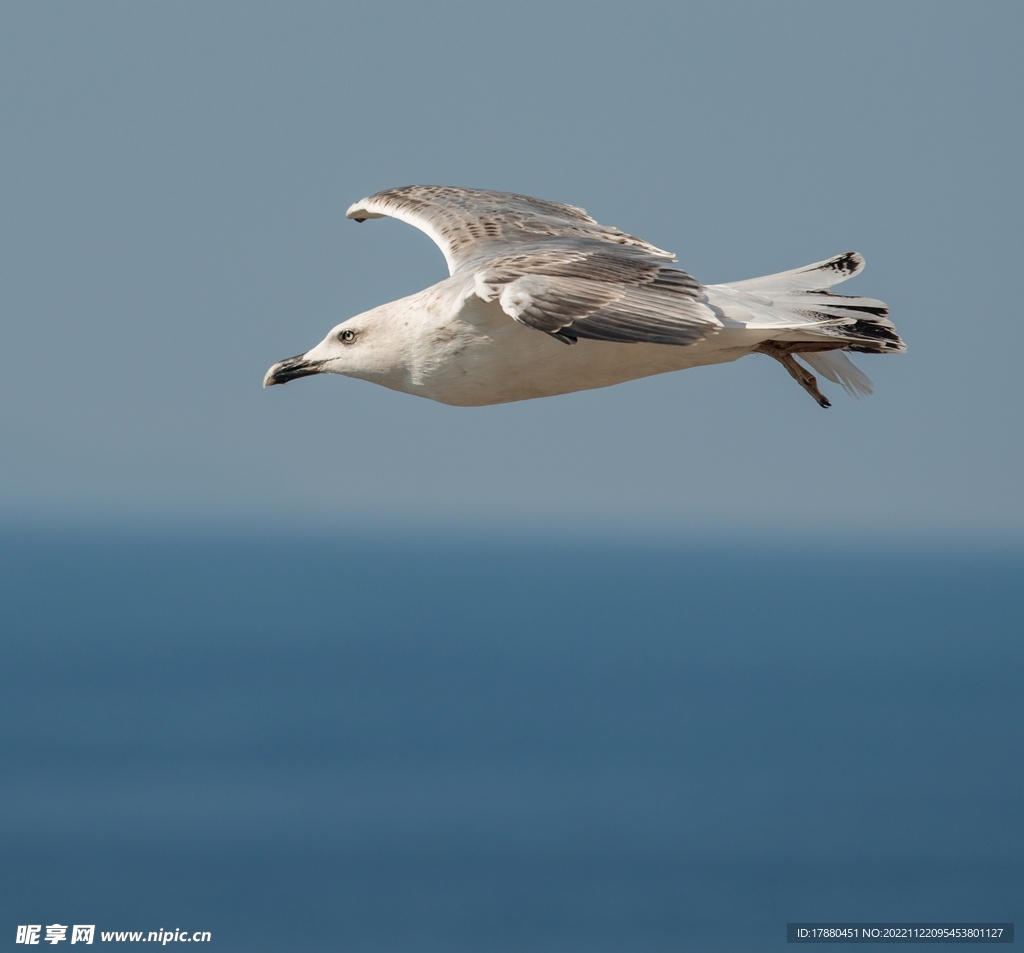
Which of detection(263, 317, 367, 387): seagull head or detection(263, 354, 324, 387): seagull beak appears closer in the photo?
detection(263, 317, 367, 387): seagull head

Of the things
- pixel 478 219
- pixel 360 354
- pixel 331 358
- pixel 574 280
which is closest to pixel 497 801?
pixel 478 219

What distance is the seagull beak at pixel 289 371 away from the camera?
11156mm

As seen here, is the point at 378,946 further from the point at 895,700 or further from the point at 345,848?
the point at 895,700

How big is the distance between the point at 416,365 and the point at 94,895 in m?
95.4

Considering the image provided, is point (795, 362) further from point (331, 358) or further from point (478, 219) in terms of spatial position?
point (331, 358)

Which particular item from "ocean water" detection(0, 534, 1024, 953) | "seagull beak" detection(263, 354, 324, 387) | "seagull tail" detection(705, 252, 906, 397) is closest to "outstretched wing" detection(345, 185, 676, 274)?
"seagull tail" detection(705, 252, 906, 397)

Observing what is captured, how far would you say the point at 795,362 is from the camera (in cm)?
1161

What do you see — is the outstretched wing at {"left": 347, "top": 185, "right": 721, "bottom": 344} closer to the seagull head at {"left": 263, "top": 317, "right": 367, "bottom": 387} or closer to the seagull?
the seagull

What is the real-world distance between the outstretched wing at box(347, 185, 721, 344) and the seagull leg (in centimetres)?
110

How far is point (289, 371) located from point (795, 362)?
4173 mm

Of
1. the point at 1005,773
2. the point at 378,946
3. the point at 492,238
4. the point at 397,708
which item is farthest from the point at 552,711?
the point at 492,238

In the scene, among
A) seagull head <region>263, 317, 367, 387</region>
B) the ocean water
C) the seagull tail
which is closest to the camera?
the seagull tail

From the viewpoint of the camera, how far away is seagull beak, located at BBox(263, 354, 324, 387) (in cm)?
1116

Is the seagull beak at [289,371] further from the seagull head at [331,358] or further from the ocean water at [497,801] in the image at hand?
the ocean water at [497,801]
